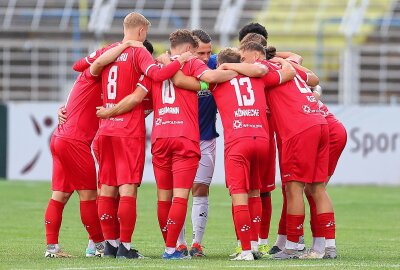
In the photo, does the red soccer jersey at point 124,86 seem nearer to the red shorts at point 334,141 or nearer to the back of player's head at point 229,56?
the back of player's head at point 229,56

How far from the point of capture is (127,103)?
1189 centimetres

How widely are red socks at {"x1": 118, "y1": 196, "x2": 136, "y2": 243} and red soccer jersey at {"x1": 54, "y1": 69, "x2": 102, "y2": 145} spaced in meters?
0.90

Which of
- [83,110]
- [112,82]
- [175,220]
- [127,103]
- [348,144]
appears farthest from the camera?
[348,144]

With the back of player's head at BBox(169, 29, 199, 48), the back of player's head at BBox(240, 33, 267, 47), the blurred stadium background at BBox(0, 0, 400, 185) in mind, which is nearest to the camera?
the back of player's head at BBox(169, 29, 199, 48)

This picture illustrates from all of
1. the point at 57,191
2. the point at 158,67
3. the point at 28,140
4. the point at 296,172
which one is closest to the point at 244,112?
the point at 296,172

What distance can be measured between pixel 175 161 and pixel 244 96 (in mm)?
893

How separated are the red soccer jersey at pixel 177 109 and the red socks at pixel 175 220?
64 centimetres

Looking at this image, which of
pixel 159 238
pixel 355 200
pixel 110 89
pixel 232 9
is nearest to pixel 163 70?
pixel 110 89

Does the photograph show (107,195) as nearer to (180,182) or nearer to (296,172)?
(180,182)

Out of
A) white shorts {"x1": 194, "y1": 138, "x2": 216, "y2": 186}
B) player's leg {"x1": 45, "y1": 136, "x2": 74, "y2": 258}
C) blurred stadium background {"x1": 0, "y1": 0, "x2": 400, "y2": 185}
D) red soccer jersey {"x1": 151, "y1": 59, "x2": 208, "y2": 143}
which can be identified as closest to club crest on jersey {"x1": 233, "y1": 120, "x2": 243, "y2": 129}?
red soccer jersey {"x1": 151, "y1": 59, "x2": 208, "y2": 143}

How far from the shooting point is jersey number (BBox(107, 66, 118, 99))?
12.0m

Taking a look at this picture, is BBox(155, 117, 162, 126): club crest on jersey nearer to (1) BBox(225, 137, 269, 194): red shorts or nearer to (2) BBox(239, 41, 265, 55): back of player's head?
(1) BBox(225, 137, 269, 194): red shorts

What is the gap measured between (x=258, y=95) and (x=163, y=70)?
939 millimetres

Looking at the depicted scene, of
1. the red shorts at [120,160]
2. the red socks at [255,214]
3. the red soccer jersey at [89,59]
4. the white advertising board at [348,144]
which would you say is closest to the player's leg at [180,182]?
the red shorts at [120,160]
